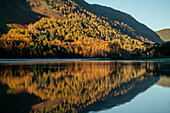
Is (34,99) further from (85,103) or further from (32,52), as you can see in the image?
(32,52)

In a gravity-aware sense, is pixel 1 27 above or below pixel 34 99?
above

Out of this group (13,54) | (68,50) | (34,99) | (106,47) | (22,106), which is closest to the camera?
(22,106)

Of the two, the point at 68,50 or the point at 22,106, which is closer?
the point at 22,106

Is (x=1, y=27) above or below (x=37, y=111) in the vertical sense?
above

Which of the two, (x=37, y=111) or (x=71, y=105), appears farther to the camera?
(x=71, y=105)

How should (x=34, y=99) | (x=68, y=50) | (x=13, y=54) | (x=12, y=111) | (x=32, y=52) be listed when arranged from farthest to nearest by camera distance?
(x=68, y=50), (x=32, y=52), (x=13, y=54), (x=34, y=99), (x=12, y=111)

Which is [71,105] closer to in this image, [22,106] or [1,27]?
[22,106]

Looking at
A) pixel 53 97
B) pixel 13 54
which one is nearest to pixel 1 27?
pixel 13 54

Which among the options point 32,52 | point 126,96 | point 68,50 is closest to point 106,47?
point 68,50

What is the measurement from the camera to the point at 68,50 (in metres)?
166

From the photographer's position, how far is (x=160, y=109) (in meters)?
9.02

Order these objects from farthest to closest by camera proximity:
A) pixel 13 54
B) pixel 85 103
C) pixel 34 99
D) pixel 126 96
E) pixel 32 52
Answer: pixel 32 52 → pixel 13 54 → pixel 126 96 → pixel 34 99 → pixel 85 103

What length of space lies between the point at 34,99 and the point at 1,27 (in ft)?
677

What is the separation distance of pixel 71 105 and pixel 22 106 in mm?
2276
